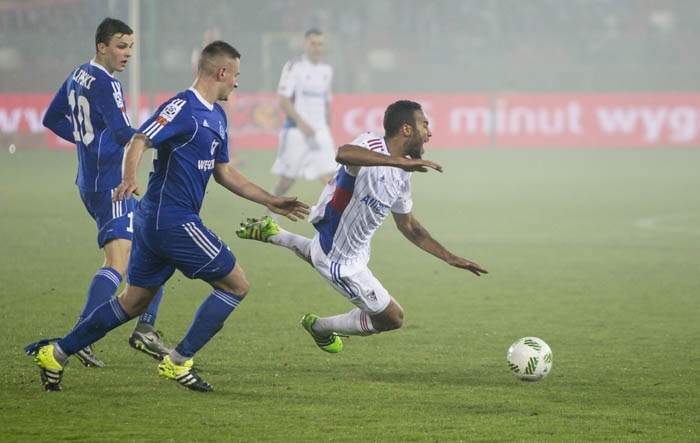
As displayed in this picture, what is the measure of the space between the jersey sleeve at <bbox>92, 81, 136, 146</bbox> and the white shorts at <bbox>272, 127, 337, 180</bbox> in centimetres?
728

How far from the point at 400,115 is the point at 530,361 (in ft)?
4.99

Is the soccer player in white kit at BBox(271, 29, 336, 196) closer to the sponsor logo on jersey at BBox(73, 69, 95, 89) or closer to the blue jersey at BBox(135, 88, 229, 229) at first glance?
the sponsor logo on jersey at BBox(73, 69, 95, 89)

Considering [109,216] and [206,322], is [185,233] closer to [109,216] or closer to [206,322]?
[206,322]

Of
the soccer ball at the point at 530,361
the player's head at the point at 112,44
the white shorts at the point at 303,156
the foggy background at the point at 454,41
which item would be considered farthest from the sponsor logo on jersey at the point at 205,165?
the foggy background at the point at 454,41

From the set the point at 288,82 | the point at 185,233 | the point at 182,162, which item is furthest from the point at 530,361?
the point at 288,82

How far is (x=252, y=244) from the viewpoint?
1345 centimetres

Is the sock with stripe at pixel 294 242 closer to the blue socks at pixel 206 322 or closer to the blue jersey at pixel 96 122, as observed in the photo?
the blue socks at pixel 206 322

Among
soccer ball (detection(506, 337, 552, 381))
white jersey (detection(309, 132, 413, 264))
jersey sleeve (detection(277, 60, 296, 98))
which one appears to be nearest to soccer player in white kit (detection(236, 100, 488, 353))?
white jersey (detection(309, 132, 413, 264))

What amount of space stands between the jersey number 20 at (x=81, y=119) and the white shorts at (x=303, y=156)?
7.11 meters

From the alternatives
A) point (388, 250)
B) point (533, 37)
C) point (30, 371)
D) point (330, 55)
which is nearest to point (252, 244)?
point (388, 250)

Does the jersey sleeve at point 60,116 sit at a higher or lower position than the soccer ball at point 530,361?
higher

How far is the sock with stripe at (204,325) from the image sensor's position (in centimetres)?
624

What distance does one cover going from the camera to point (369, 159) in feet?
20.2

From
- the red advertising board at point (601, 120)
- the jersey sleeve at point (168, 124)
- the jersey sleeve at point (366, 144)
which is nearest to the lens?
the jersey sleeve at point (168, 124)
